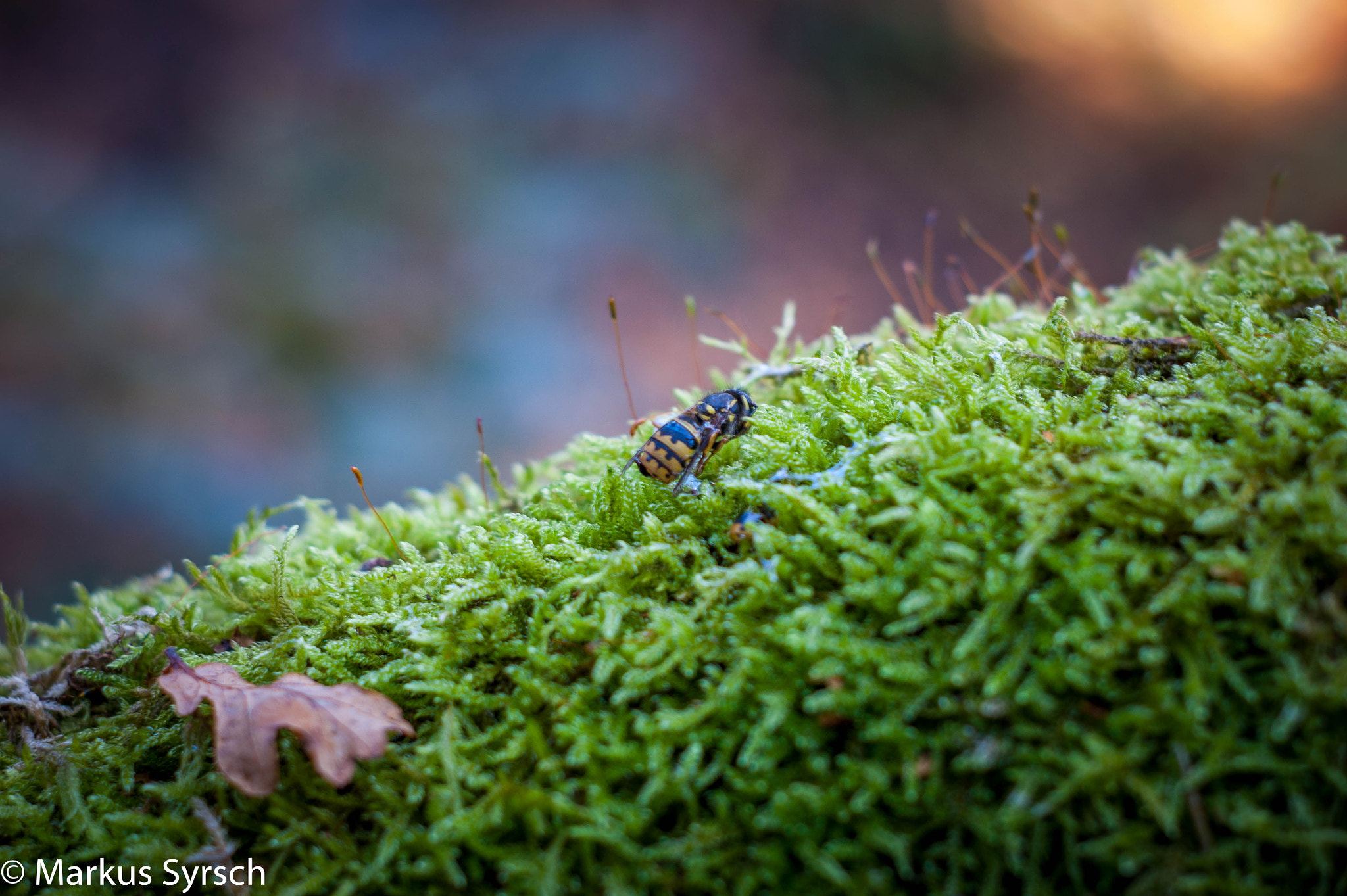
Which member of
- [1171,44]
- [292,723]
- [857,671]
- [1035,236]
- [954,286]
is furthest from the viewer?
[1171,44]

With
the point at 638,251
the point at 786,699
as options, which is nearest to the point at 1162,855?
the point at 786,699

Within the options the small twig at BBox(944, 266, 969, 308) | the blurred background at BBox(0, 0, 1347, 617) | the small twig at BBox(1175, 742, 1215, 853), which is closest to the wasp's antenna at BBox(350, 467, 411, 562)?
the small twig at BBox(1175, 742, 1215, 853)

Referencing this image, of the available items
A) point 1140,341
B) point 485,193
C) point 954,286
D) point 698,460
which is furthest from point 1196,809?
point 485,193

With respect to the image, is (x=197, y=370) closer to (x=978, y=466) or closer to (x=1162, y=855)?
(x=978, y=466)

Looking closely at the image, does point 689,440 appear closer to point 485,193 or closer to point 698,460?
point 698,460

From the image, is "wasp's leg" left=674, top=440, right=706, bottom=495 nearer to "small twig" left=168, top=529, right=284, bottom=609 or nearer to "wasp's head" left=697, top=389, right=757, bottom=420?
"wasp's head" left=697, top=389, right=757, bottom=420

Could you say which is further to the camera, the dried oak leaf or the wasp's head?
the wasp's head
